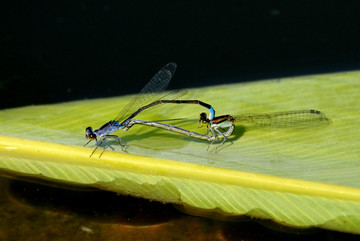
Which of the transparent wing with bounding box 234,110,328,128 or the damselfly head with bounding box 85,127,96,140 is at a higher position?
the damselfly head with bounding box 85,127,96,140

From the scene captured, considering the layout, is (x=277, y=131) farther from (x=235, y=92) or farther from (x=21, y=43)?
(x=21, y=43)

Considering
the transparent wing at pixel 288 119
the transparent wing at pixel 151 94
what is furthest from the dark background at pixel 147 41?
the transparent wing at pixel 288 119

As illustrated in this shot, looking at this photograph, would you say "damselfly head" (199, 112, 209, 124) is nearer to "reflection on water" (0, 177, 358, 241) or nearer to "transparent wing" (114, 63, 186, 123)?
"transparent wing" (114, 63, 186, 123)

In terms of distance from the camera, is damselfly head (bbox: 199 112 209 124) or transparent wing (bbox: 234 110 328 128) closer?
transparent wing (bbox: 234 110 328 128)

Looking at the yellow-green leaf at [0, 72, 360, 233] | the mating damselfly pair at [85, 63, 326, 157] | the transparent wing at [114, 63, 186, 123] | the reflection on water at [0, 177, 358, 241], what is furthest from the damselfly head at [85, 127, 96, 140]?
the reflection on water at [0, 177, 358, 241]

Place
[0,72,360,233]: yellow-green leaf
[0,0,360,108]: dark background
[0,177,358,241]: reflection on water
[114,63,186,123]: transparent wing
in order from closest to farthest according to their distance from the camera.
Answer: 1. [0,72,360,233]: yellow-green leaf
2. [0,177,358,241]: reflection on water
3. [114,63,186,123]: transparent wing
4. [0,0,360,108]: dark background

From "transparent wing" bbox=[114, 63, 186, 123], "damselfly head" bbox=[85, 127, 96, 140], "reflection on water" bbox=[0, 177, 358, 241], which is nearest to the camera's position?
"reflection on water" bbox=[0, 177, 358, 241]

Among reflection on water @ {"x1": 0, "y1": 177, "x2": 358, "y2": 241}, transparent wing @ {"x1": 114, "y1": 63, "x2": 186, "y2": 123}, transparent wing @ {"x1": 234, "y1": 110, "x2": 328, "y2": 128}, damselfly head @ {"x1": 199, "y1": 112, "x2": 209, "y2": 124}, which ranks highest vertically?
transparent wing @ {"x1": 114, "y1": 63, "x2": 186, "y2": 123}
